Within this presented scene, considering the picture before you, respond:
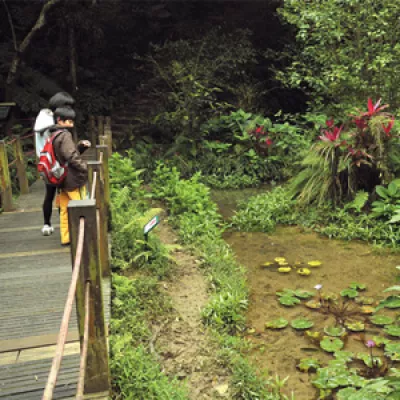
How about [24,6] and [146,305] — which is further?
[24,6]

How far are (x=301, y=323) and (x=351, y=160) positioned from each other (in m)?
3.61

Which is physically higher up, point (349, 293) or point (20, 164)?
point (20, 164)

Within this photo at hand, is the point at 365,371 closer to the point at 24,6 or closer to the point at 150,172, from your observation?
the point at 150,172

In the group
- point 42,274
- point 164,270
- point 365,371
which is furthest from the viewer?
point 164,270

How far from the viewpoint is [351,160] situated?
6953mm

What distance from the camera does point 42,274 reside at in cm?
395

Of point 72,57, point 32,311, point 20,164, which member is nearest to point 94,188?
point 32,311

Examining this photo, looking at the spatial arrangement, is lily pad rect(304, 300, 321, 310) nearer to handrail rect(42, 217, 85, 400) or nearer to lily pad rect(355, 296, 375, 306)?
lily pad rect(355, 296, 375, 306)

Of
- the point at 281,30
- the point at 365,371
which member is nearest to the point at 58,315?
the point at 365,371

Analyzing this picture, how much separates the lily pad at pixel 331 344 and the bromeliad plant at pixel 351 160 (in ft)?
11.3

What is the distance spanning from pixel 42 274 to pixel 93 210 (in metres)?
2.10

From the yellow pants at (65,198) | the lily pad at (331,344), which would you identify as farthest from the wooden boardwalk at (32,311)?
the lily pad at (331,344)

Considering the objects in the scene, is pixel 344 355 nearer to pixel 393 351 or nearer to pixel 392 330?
pixel 393 351

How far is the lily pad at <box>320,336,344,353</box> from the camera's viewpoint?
12.2 ft
